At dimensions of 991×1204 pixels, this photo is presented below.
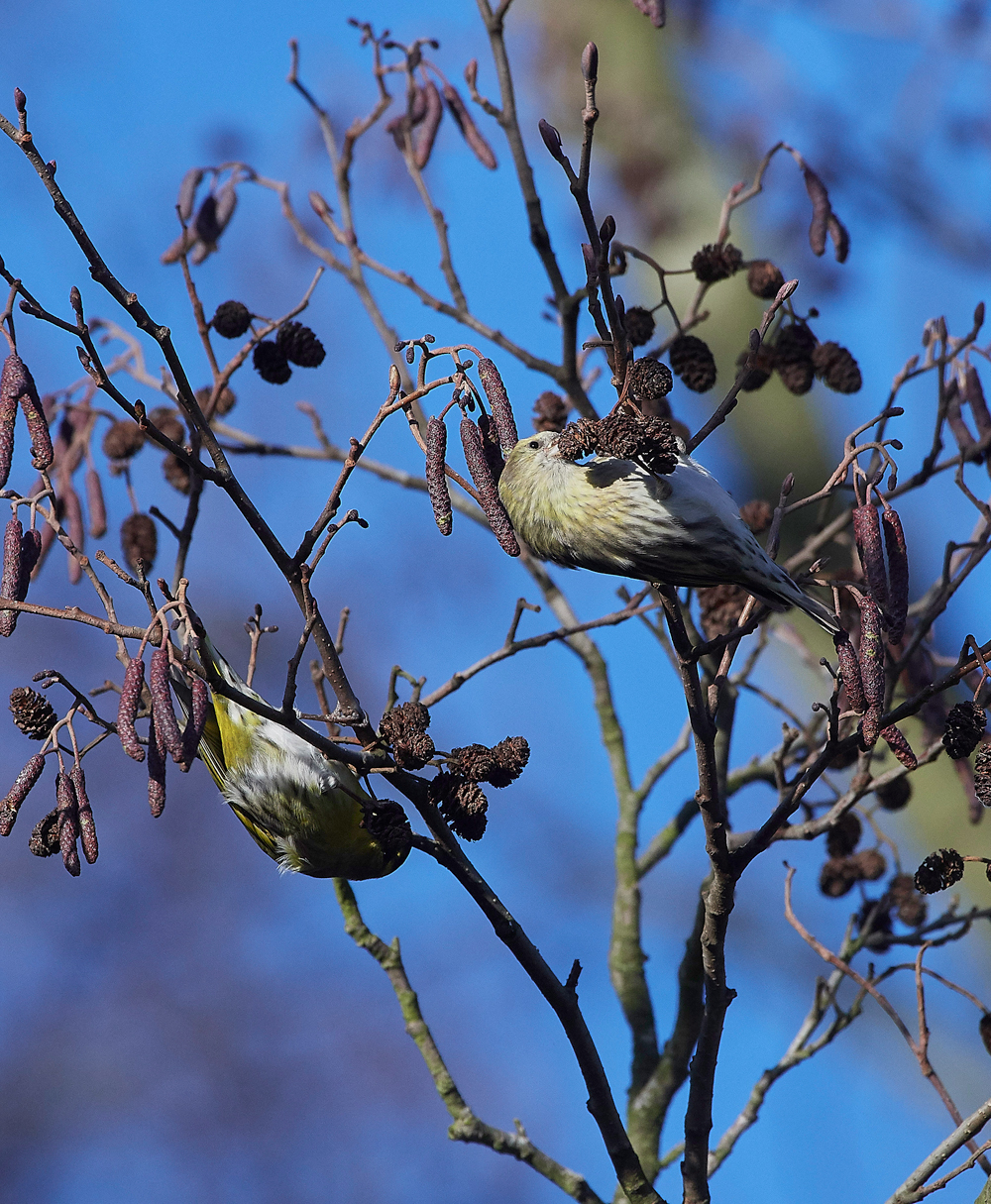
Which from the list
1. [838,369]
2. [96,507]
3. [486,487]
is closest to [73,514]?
[96,507]

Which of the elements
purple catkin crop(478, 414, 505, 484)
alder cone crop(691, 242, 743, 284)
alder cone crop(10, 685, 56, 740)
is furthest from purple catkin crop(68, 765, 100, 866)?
alder cone crop(691, 242, 743, 284)

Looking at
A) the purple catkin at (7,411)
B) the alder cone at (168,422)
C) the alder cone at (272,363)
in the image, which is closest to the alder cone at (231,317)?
the alder cone at (272,363)

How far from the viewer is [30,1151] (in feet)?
22.1

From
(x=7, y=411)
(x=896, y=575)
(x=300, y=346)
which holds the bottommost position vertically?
(x=896, y=575)

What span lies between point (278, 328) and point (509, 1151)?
172cm

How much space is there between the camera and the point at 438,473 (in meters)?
1.85

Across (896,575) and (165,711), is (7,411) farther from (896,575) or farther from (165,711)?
(896,575)

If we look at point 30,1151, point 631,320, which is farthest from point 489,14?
point 30,1151

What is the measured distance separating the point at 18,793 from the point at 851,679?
47.4 inches

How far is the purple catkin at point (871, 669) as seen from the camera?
1841 mm

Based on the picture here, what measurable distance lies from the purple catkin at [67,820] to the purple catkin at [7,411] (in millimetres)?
438

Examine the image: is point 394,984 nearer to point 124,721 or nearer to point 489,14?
point 124,721

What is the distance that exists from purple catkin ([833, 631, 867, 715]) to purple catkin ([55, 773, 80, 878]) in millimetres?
1106

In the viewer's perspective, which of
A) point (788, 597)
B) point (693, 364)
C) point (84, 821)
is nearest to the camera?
point (84, 821)
